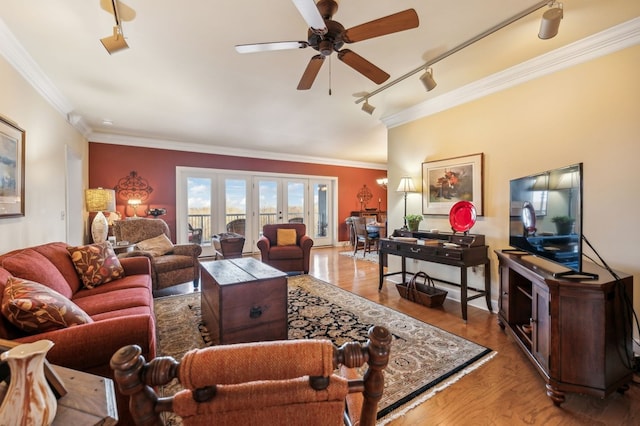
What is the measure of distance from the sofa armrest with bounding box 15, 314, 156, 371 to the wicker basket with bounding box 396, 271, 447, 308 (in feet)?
8.89

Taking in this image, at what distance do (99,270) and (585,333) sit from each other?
11.9 feet

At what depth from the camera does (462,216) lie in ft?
10.5

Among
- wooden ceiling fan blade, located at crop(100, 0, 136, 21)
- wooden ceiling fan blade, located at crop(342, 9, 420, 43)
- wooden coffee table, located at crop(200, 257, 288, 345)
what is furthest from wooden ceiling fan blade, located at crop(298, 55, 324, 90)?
wooden coffee table, located at crop(200, 257, 288, 345)

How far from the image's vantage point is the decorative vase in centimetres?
68

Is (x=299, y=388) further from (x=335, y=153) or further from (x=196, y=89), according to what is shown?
(x=335, y=153)

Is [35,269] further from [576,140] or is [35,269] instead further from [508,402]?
[576,140]

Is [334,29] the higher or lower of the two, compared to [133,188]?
higher

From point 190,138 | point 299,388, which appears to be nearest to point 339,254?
point 190,138

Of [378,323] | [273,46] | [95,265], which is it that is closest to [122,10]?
[273,46]

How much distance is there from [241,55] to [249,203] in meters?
4.42

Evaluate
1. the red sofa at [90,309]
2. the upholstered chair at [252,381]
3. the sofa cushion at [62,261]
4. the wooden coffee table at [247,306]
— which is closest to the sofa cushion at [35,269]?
the red sofa at [90,309]

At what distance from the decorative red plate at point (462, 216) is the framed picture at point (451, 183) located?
113 millimetres

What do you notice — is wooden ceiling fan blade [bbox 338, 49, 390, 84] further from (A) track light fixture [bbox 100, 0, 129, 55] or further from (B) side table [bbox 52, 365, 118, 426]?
(B) side table [bbox 52, 365, 118, 426]

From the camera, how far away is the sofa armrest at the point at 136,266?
9.21 feet
